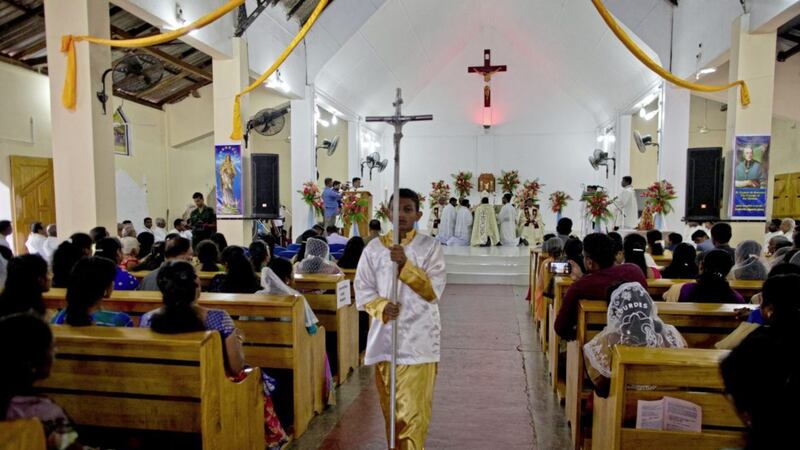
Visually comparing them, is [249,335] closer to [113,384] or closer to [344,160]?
[113,384]

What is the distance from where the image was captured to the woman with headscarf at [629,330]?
6.94 ft

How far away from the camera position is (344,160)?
12938mm

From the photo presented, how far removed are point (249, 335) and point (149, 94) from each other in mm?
10049

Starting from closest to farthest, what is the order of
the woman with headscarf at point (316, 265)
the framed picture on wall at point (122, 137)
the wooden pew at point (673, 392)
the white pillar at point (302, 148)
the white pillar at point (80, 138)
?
the wooden pew at point (673, 392) → the woman with headscarf at point (316, 265) → the white pillar at point (80, 138) → the white pillar at point (302, 148) → the framed picture on wall at point (122, 137)

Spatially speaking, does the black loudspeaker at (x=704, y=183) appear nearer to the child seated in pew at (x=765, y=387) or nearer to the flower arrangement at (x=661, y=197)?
the flower arrangement at (x=661, y=197)

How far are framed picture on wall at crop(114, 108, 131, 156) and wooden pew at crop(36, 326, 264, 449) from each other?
32.2 feet

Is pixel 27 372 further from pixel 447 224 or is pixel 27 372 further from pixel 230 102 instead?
pixel 447 224

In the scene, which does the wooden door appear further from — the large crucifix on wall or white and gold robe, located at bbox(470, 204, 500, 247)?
the large crucifix on wall

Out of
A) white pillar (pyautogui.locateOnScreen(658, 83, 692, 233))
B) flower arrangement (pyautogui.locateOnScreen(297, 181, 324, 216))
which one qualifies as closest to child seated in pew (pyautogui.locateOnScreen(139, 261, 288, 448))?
flower arrangement (pyautogui.locateOnScreen(297, 181, 324, 216))

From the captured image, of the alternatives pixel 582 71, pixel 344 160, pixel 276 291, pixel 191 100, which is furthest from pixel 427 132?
pixel 276 291

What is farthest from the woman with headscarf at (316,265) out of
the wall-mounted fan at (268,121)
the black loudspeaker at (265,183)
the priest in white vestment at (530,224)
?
the priest in white vestment at (530,224)

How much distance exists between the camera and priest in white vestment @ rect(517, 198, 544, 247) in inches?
474

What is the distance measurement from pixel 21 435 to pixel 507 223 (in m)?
11.3

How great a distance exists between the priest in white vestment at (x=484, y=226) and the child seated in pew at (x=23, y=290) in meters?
10.2
